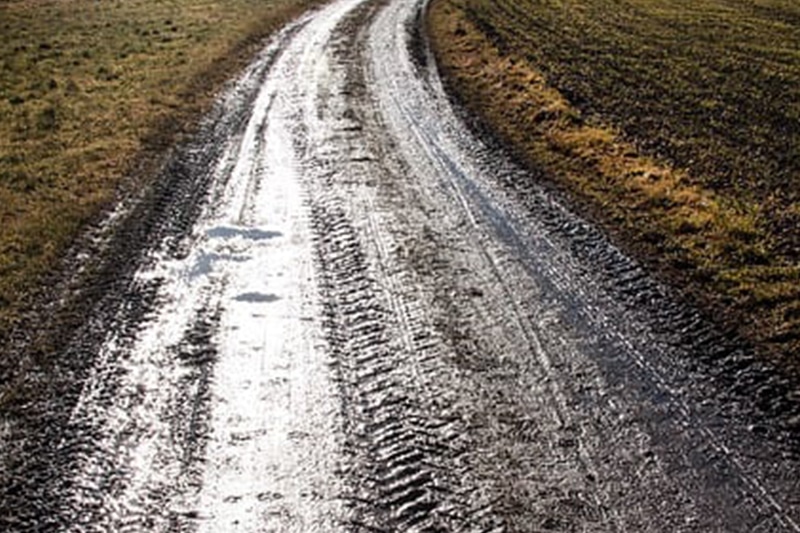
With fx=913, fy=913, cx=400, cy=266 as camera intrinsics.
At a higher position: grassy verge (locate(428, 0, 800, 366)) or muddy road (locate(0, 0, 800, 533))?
muddy road (locate(0, 0, 800, 533))

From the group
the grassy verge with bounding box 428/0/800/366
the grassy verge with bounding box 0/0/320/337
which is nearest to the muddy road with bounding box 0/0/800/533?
the grassy verge with bounding box 428/0/800/366

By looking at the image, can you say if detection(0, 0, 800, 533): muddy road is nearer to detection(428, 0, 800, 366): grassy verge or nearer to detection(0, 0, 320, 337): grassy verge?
detection(428, 0, 800, 366): grassy verge

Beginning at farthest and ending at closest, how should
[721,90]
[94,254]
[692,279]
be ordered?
Answer: 1. [721,90]
2. [94,254]
3. [692,279]

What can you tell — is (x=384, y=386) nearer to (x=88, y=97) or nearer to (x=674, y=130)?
(x=674, y=130)

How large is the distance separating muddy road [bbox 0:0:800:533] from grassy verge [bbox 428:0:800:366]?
1.98 feet

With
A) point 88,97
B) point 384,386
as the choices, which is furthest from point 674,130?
point 88,97

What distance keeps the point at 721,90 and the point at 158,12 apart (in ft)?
61.4

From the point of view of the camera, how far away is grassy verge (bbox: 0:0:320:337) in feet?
30.5

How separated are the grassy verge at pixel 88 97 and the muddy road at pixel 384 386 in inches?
28.4

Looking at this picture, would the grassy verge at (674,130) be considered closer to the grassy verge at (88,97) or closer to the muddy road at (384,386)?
the muddy road at (384,386)

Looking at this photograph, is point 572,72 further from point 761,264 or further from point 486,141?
point 761,264

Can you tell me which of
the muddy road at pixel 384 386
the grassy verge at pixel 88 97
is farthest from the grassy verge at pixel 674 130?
the grassy verge at pixel 88 97

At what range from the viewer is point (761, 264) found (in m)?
8.02

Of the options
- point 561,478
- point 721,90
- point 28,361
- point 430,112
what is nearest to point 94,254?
point 28,361
